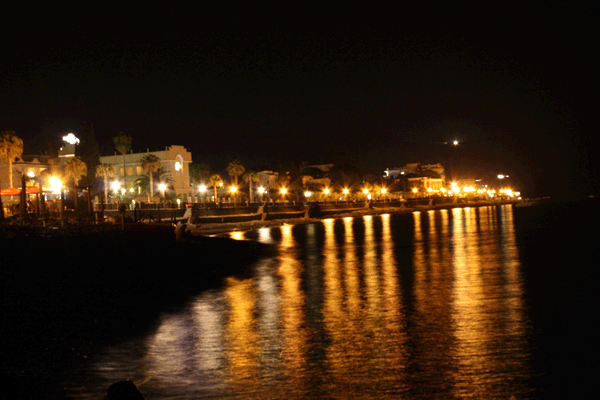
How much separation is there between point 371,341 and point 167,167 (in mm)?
72491

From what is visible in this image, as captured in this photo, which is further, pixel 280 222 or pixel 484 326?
pixel 280 222

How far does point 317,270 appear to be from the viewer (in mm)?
22250

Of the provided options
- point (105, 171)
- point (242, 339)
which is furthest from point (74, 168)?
point (242, 339)

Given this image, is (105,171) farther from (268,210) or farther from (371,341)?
(371,341)

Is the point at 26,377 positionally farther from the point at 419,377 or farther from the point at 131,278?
the point at 131,278

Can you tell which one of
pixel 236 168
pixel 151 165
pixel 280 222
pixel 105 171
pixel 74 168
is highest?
pixel 236 168

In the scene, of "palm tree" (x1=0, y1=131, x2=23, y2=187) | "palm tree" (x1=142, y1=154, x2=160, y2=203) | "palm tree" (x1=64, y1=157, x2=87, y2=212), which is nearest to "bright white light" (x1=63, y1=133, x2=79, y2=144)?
"palm tree" (x1=142, y1=154, x2=160, y2=203)

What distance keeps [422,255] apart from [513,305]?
45.3 feet

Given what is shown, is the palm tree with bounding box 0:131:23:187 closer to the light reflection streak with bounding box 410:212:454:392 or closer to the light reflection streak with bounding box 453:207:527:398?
the light reflection streak with bounding box 410:212:454:392

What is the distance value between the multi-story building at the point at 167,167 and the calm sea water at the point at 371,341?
205 feet

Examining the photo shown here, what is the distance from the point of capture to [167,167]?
7938 centimetres

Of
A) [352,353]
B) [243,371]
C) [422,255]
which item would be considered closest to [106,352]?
[243,371]

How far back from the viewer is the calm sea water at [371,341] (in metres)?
7.86

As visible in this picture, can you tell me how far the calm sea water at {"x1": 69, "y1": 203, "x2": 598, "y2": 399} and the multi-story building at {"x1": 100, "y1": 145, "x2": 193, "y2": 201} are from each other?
62510 millimetres
